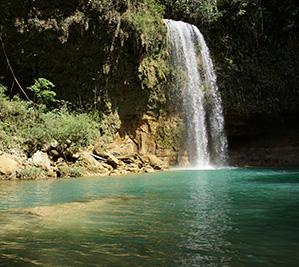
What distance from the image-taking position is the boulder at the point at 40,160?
16.9 meters

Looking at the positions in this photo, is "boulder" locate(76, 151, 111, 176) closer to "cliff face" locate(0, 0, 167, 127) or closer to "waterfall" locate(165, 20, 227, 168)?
"cliff face" locate(0, 0, 167, 127)

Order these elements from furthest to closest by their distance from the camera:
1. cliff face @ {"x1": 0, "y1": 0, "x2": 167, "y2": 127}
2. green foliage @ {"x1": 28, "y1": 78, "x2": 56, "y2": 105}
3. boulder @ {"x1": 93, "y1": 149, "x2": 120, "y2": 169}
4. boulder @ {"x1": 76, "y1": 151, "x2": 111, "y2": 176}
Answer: cliff face @ {"x1": 0, "y1": 0, "x2": 167, "y2": 127} < green foliage @ {"x1": 28, "y1": 78, "x2": 56, "y2": 105} < boulder @ {"x1": 93, "y1": 149, "x2": 120, "y2": 169} < boulder @ {"x1": 76, "y1": 151, "x2": 111, "y2": 176}

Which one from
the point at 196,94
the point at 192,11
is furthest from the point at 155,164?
the point at 192,11

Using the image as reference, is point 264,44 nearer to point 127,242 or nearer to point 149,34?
A: point 149,34

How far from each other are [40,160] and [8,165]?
55.6 inches

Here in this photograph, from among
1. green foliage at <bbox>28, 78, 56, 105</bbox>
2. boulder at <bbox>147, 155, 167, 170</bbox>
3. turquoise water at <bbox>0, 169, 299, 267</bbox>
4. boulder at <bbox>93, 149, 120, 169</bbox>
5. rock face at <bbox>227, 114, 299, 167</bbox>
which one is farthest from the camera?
rock face at <bbox>227, 114, 299, 167</bbox>

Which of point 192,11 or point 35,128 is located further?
point 192,11

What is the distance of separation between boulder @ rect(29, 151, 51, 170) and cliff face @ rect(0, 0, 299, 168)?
5.09 meters

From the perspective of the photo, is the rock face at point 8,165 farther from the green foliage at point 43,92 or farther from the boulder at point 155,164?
the boulder at point 155,164

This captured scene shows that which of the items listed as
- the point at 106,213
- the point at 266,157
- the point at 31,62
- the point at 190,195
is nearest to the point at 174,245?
the point at 106,213

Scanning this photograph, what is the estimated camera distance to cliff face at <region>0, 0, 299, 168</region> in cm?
2159

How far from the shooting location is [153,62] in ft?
77.7

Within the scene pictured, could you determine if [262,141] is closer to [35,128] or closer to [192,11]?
[192,11]

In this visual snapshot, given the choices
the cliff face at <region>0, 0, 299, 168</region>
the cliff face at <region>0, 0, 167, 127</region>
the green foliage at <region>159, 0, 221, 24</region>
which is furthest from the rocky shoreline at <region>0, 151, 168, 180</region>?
the green foliage at <region>159, 0, 221, 24</region>
